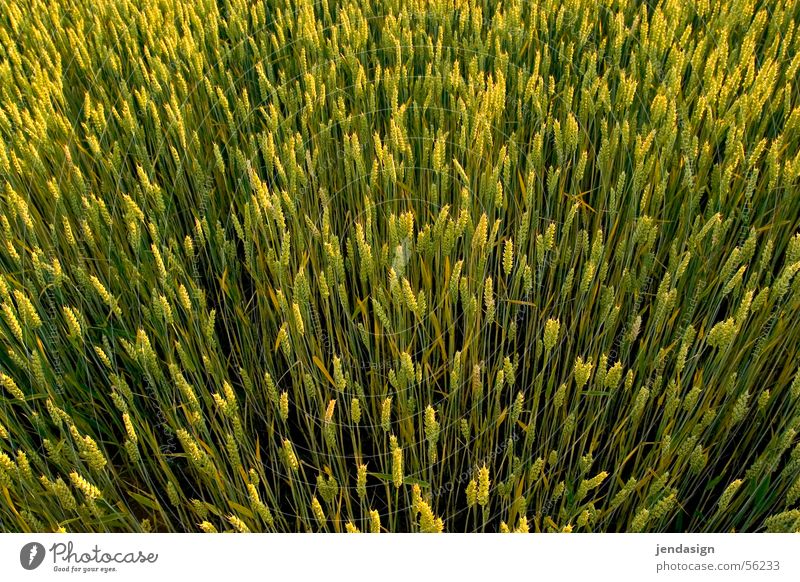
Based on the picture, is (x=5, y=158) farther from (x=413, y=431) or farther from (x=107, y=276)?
(x=413, y=431)

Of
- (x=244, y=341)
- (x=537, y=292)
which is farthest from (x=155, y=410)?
(x=537, y=292)

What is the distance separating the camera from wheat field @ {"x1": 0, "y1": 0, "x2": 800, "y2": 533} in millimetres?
1046

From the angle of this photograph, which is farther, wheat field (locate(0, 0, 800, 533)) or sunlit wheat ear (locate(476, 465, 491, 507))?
wheat field (locate(0, 0, 800, 533))
